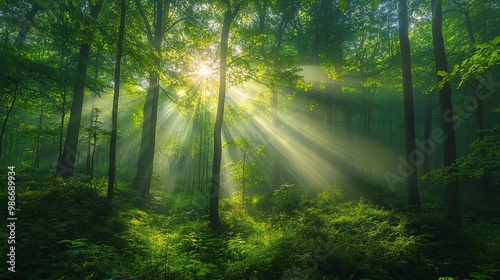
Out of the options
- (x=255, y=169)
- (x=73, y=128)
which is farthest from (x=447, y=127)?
(x=73, y=128)

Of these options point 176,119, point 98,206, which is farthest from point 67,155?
point 176,119

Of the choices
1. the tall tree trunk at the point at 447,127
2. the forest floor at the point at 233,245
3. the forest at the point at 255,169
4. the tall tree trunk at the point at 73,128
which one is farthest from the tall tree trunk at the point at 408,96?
the tall tree trunk at the point at 73,128

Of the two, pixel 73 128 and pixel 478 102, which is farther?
pixel 478 102

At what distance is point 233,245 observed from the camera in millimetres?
7707

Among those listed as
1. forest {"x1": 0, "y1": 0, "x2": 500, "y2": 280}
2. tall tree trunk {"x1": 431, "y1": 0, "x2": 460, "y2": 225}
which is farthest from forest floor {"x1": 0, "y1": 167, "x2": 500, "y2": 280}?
tall tree trunk {"x1": 431, "y1": 0, "x2": 460, "y2": 225}

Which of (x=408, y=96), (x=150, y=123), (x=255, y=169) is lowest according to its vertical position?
(x=255, y=169)

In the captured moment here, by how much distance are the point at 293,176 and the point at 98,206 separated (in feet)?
64.3

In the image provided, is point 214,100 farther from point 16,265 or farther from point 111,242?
point 16,265

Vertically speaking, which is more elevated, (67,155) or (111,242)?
(67,155)

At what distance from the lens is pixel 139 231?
28.8 feet

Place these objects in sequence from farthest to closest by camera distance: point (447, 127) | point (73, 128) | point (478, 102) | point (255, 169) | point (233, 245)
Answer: point (478, 102)
point (255, 169)
point (73, 128)
point (447, 127)
point (233, 245)

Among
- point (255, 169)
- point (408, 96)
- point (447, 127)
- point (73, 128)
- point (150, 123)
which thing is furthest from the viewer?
point (255, 169)

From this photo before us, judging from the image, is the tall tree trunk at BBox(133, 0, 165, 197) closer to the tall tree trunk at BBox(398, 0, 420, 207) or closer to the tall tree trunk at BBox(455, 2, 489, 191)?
the tall tree trunk at BBox(398, 0, 420, 207)

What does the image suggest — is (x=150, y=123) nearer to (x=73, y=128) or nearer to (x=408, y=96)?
(x=73, y=128)
